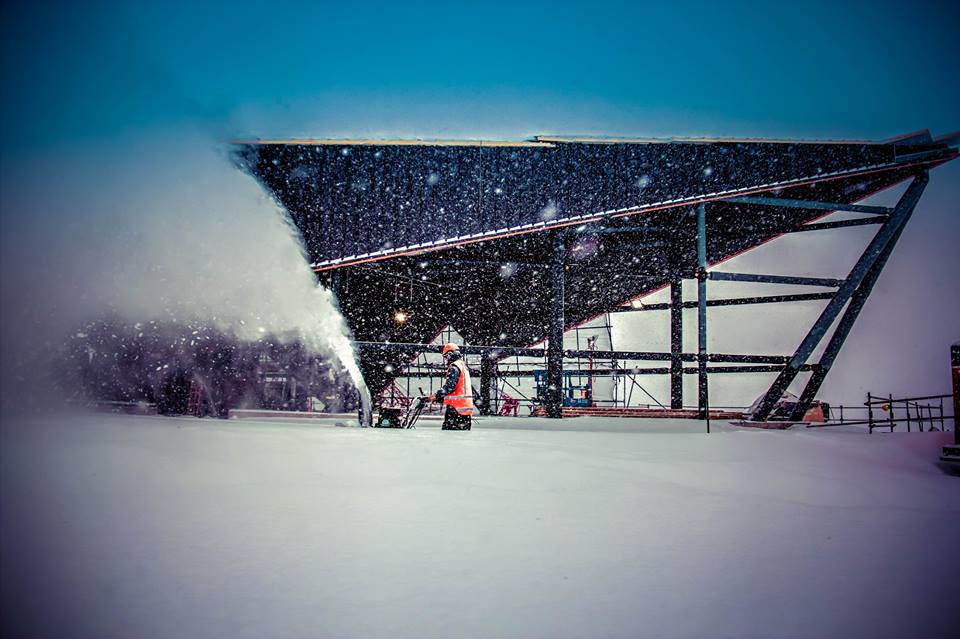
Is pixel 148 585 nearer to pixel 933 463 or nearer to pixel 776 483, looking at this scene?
pixel 776 483

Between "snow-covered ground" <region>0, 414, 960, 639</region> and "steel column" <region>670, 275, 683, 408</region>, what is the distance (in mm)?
10004

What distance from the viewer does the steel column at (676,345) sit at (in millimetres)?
13867

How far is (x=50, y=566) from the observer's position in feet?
5.78

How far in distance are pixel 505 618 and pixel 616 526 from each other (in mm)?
1143

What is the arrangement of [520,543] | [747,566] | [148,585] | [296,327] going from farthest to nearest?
[296,327] → [520,543] → [747,566] → [148,585]

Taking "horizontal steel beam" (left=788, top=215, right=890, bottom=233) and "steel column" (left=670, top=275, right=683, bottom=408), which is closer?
"horizontal steel beam" (left=788, top=215, right=890, bottom=233)

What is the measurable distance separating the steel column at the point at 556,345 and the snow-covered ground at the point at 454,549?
28.9 feet

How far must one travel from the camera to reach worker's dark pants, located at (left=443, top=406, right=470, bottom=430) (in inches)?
336

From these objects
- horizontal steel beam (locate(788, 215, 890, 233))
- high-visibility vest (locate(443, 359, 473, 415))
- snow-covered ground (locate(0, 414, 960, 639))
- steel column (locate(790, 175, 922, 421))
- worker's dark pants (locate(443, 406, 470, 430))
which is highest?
horizontal steel beam (locate(788, 215, 890, 233))

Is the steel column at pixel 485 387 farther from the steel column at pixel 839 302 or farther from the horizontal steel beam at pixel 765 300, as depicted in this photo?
the steel column at pixel 839 302

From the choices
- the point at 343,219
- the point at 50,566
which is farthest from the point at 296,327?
the point at 50,566

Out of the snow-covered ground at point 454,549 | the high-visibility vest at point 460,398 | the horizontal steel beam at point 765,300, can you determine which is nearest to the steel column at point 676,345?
the horizontal steel beam at point 765,300

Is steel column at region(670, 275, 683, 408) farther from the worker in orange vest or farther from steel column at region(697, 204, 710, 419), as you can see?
the worker in orange vest

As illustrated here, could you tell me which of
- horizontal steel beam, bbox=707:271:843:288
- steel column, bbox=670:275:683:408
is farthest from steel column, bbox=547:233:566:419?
horizontal steel beam, bbox=707:271:843:288
